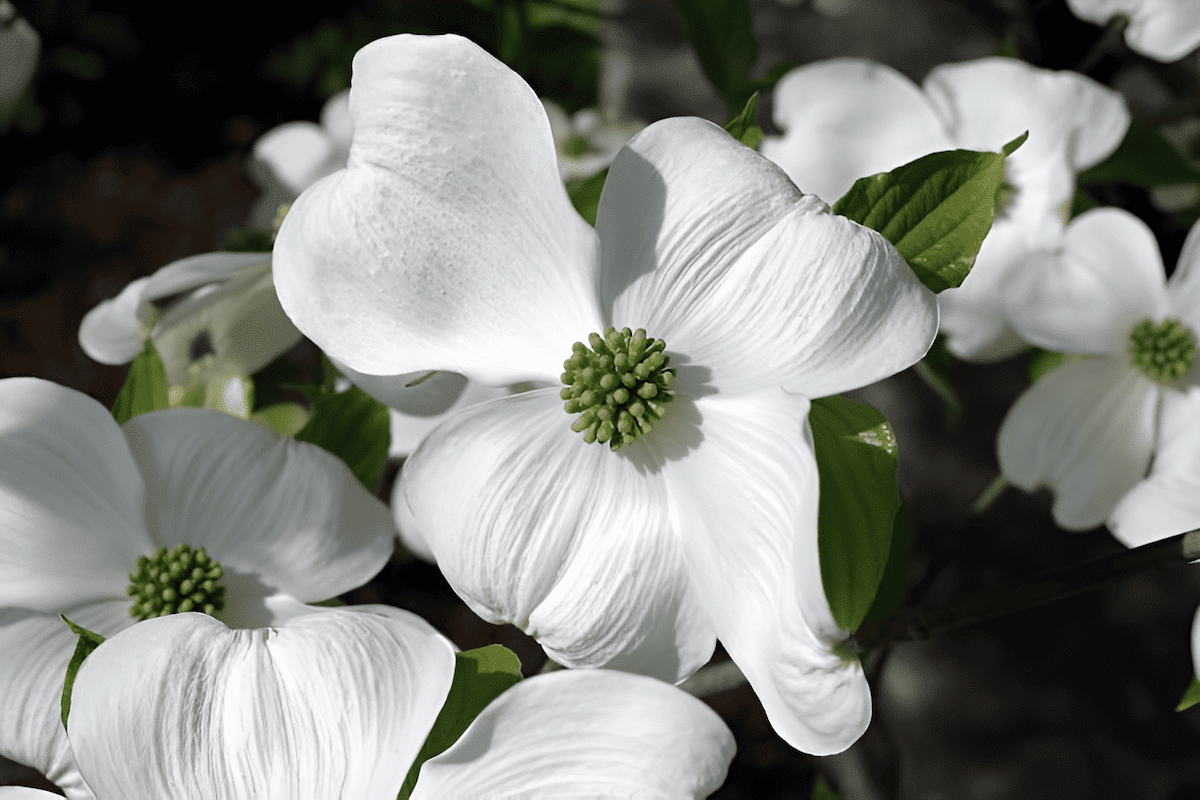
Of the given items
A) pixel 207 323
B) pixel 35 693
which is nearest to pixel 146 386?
pixel 207 323

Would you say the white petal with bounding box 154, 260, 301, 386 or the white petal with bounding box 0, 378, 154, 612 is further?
the white petal with bounding box 154, 260, 301, 386

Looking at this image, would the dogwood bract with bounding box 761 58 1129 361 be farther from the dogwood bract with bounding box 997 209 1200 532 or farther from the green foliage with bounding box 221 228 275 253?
the green foliage with bounding box 221 228 275 253

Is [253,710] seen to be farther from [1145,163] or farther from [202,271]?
[1145,163]

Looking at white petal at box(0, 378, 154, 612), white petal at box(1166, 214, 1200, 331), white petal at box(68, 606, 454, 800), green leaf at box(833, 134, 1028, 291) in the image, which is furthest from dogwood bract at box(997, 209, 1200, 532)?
white petal at box(0, 378, 154, 612)

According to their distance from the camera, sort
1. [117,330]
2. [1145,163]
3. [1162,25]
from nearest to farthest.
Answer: [117,330] < [1162,25] < [1145,163]

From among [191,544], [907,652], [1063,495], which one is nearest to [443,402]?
[191,544]

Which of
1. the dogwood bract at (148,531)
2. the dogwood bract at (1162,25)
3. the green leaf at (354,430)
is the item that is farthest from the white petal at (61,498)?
the dogwood bract at (1162,25)
